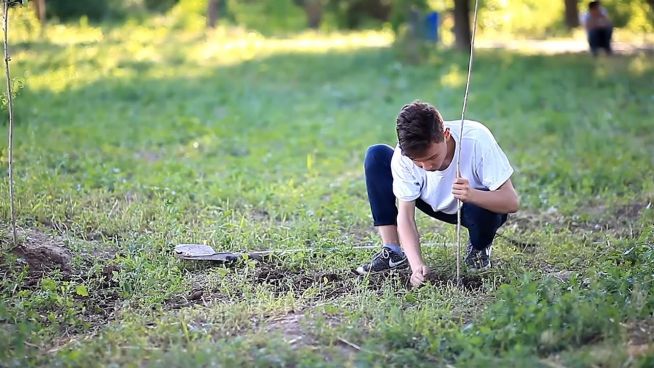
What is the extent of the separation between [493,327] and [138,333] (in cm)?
162

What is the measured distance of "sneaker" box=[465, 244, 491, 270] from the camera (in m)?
4.93

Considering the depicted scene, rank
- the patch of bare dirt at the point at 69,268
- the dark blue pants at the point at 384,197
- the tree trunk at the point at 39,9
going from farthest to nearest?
1. the tree trunk at the point at 39,9
2. the dark blue pants at the point at 384,197
3. the patch of bare dirt at the point at 69,268

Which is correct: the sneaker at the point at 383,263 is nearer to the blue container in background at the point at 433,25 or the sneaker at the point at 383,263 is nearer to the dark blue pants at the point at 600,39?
the dark blue pants at the point at 600,39

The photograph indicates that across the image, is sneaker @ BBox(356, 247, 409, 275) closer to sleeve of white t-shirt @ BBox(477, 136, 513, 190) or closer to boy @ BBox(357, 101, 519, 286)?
boy @ BBox(357, 101, 519, 286)

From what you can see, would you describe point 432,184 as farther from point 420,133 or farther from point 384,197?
point 420,133

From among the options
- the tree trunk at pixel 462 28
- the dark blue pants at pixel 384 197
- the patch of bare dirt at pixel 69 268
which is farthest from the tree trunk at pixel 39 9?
the dark blue pants at pixel 384 197

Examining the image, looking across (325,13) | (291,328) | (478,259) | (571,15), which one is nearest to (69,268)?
(291,328)

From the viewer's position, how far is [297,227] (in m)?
5.86

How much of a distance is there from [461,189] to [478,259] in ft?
2.54

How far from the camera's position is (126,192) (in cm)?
670

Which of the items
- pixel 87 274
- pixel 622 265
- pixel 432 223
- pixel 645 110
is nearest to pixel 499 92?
pixel 645 110

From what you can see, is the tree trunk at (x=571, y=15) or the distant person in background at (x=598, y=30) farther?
the tree trunk at (x=571, y=15)

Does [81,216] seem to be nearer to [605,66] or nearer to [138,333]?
[138,333]

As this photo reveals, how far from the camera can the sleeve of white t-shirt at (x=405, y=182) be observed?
461cm
